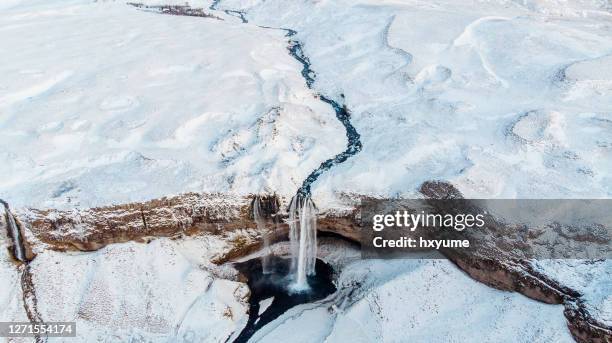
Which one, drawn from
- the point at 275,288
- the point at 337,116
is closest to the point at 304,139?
the point at 337,116

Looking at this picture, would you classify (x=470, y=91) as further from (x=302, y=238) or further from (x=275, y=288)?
(x=275, y=288)

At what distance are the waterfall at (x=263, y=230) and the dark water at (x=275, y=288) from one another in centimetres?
19

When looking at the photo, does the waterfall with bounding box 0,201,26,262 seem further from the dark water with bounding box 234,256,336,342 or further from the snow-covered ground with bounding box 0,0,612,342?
the dark water with bounding box 234,256,336,342

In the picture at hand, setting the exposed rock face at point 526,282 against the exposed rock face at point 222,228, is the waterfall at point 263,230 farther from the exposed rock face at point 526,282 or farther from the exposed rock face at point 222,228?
the exposed rock face at point 526,282

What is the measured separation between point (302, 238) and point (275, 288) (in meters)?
2.56

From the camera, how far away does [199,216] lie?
808 inches

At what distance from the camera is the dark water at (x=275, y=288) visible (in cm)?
1961

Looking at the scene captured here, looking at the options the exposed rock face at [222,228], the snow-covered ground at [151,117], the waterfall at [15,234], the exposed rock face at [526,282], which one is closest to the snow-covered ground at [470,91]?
the exposed rock face at [222,228]

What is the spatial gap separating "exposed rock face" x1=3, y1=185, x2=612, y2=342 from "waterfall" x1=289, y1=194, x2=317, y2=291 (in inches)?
18.1

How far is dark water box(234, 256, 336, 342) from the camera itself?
19.6m

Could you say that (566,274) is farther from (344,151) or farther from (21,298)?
(21,298)

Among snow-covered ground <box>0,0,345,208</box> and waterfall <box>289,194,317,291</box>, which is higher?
snow-covered ground <box>0,0,345,208</box>

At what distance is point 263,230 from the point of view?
2112 cm

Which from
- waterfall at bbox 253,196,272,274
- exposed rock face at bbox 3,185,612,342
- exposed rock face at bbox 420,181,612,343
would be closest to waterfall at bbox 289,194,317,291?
exposed rock face at bbox 3,185,612,342
